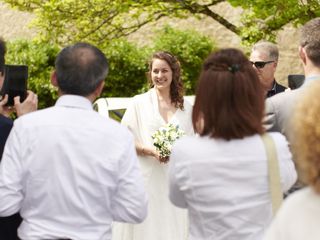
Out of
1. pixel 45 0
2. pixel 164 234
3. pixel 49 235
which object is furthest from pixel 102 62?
pixel 45 0

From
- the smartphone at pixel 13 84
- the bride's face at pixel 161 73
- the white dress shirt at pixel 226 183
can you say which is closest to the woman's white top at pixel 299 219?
the white dress shirt at pixel 226 183

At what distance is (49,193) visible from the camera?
12.4 feet

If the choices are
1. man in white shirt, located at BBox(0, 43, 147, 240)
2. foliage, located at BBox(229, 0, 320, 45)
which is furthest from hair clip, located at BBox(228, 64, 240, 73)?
foliage, located at BBox(229, 0, 320, 45)

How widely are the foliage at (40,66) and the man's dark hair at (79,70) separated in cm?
1138

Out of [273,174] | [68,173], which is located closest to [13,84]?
[68,173]

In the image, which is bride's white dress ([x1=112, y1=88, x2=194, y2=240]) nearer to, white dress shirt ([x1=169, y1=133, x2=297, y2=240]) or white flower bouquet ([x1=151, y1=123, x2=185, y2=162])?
white flower bouquet ([x1=151, y1=123, x2=185, y2=162])

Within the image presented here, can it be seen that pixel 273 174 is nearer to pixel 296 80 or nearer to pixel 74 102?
pixel 74 102

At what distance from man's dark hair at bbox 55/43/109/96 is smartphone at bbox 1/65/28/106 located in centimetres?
80

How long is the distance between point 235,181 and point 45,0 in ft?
33.6

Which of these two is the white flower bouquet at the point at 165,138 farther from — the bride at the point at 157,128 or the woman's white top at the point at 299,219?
the woman's white top at the point at 299,219

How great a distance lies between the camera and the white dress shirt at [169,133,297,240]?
360cm

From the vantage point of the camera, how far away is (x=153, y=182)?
23.9 ft

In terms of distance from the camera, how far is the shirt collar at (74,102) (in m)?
3.87

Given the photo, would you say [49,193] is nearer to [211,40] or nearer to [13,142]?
[13,142]
